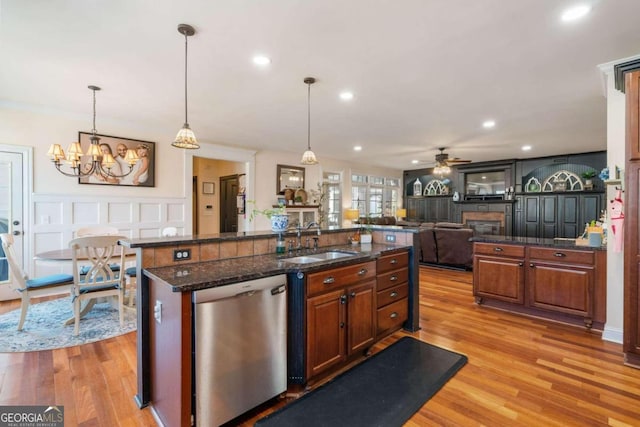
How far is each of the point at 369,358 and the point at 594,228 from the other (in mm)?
2917

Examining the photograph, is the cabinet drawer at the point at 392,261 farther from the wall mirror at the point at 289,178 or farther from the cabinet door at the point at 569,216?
the cabinet door at the point at 569,216

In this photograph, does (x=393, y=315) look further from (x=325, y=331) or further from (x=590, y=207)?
(x=590, y=207)

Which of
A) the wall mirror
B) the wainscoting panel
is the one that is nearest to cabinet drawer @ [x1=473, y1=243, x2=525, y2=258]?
the wall mirror

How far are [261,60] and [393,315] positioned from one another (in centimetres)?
272

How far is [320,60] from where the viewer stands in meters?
Answer: 2.80

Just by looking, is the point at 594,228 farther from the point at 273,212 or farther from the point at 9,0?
the point at 9,0

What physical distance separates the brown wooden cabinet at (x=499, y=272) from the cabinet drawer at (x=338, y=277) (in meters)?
2.04

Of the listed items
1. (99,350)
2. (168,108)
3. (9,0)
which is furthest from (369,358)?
(168,108)

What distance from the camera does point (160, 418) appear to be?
183 cm

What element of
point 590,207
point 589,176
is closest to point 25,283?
point 589,176

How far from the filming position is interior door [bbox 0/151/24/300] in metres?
4.04

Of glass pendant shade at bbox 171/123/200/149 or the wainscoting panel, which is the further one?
the wainscoting panel

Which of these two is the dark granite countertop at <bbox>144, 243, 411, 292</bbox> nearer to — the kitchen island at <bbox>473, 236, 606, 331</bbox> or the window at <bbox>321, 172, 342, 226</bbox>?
the kitchen island at <bbox>473, 236, 606, 331</bbox>

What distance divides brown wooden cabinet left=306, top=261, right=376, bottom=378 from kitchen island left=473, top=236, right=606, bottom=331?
2047 millimetres
